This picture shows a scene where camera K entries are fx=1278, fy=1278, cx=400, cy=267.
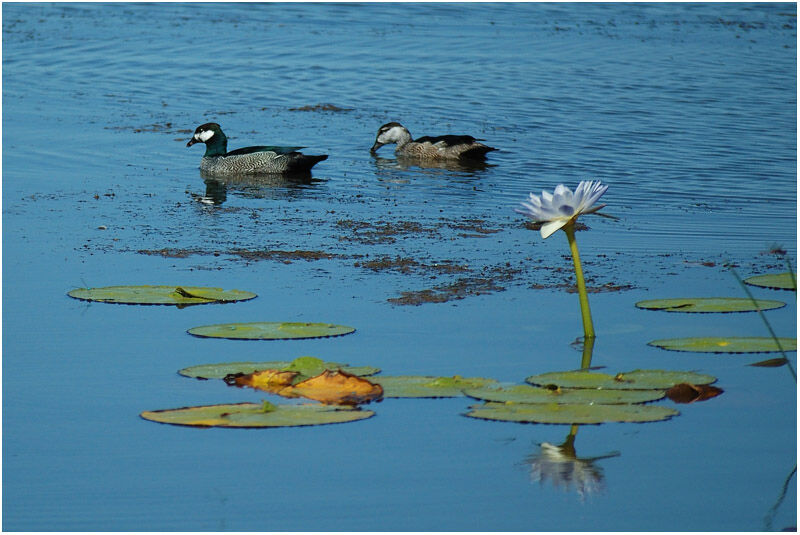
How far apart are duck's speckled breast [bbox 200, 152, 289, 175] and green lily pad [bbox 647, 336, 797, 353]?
7731 mm

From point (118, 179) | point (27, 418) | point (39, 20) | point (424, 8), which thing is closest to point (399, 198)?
point (118, 179)

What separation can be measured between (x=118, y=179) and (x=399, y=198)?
295cm

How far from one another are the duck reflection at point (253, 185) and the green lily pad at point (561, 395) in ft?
21.9

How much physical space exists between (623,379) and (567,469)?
983mm

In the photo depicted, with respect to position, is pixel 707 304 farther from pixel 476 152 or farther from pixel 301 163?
pixel 476 152

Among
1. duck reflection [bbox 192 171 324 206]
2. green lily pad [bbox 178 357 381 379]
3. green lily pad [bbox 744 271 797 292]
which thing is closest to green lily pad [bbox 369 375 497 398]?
green lily pad [bbox 178 357 381 379]

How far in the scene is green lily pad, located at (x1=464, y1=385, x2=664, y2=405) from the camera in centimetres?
574

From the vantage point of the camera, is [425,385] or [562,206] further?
[562,206]

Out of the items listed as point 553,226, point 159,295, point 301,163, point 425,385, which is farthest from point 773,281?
point 301,163

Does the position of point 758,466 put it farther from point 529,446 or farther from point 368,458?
point 368,458

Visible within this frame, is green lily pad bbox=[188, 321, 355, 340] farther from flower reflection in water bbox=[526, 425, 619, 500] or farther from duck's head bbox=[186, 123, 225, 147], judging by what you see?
duck's head bbox=[186, 123, 225, 147]

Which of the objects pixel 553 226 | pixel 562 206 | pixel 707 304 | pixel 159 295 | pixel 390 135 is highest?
pixel 562 206

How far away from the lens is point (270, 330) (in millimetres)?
7023

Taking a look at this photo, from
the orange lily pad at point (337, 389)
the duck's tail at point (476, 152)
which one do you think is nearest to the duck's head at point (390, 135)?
the duck's tail at point (476, 152)
